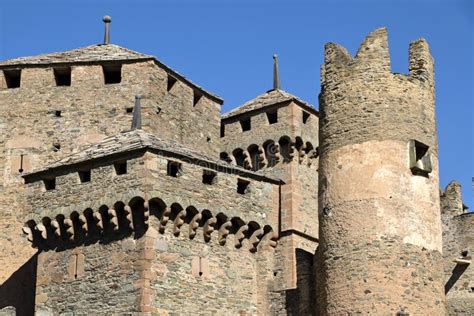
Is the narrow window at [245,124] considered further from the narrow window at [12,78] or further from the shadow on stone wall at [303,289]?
the shadow on stone wall at [303,289]

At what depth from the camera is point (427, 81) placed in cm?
2322

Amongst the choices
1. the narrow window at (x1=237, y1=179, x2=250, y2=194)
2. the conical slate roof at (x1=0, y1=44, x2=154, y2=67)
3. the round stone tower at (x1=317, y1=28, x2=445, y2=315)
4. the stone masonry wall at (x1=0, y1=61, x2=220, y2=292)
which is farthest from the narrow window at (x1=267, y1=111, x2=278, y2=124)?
the round stone tower at (x1=317, y1=28, x2=445, y2=315)

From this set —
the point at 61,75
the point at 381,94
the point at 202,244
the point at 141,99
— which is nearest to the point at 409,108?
the point at 381,94

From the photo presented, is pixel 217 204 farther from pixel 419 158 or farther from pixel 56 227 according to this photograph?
pixel 419 158

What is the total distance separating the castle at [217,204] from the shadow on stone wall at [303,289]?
0.17 ft

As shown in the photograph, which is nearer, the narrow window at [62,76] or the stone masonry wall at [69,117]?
the stone masonry wall at [69,117]

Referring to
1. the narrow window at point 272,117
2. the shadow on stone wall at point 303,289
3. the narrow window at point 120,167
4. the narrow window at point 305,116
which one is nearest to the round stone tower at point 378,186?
the shadow on stone wall at point 303,289

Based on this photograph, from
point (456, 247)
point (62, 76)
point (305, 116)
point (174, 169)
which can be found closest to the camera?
point (174, 169)

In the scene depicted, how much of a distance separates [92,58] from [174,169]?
676cm

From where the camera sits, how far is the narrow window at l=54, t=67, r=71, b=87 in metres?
30.2

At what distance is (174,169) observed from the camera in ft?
80.1

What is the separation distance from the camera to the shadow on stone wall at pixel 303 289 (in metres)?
23.6

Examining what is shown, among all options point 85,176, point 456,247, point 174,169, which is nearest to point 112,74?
point 85,176

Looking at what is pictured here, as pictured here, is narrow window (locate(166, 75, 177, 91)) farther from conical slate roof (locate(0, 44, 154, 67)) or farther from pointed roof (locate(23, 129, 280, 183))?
pointed roof (locate(23, 129, 280, 183))
